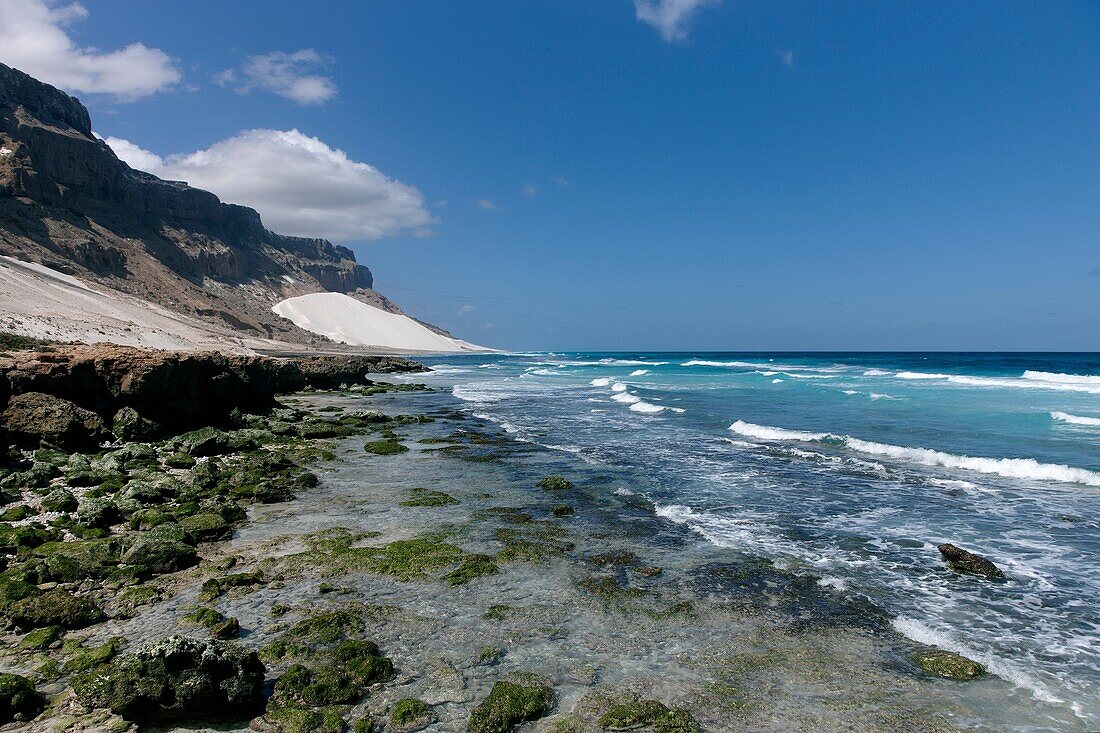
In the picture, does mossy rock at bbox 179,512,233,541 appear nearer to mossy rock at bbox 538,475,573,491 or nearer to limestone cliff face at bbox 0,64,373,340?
mossy rock at bbox 538,475,573,491

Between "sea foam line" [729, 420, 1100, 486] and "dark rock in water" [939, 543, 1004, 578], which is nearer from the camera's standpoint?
"dark rock in water" [939, 543, 1004, 578]

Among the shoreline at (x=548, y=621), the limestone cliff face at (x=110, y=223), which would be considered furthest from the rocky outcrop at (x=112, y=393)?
the limestone cliff face at (x=110, y=223)

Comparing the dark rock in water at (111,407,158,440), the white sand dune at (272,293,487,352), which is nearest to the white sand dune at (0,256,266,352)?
the dark rock in water at (111,407,158,440)

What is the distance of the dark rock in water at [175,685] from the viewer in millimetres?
4414

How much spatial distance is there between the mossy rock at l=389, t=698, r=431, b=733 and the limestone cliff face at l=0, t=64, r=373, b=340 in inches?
3052

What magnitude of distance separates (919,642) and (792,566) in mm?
2096

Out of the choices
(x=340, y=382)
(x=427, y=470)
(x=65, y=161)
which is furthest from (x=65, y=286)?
(x=427, y=470)

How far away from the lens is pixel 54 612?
227 inches

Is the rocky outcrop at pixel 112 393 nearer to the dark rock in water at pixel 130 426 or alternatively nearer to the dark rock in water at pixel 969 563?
the dark rock in water at pixel 130 426

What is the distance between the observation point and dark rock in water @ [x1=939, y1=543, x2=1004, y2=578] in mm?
7676

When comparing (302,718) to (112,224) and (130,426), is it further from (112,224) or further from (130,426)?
(112,224)

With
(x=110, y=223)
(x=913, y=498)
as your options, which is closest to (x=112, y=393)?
(x=913, y=498)

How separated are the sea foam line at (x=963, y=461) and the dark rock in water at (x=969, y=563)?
7029 mm

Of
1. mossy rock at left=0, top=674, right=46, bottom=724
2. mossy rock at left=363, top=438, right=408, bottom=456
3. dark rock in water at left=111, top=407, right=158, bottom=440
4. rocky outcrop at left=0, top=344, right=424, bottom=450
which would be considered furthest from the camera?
mossy rock at left=363, top=438, right=408, bottom=456
